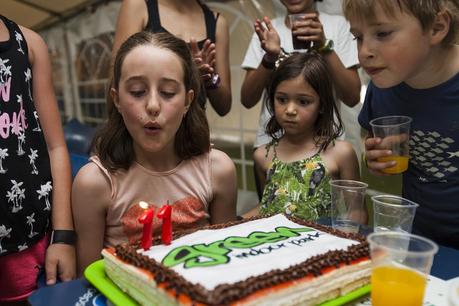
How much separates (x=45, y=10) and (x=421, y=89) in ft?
14.8

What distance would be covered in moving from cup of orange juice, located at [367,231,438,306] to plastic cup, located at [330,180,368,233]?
39cm

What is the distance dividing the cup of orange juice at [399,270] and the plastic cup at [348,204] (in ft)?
1.27

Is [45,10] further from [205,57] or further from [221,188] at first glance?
[221,188]

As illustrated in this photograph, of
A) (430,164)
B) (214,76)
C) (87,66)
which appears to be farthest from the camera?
(87,66)

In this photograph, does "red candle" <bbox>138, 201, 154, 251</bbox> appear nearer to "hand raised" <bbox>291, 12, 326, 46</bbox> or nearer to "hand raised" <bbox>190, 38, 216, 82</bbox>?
"hand raised" <bbox>190, 38, 216, 82</bbox>

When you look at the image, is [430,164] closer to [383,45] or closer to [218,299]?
[383,45]

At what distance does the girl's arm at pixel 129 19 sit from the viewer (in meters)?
1.71

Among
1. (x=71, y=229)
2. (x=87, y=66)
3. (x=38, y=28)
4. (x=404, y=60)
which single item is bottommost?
(x=71, y=229)

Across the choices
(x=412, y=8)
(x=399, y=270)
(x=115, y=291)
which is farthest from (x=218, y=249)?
(x=412, y=8)

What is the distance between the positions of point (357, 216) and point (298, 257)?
428 millimetres

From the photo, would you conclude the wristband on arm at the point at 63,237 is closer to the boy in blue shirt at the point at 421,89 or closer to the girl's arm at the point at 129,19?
the girl's arm at the point at 129,19

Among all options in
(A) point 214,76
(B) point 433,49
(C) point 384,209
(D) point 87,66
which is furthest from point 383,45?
(D) point 87,66

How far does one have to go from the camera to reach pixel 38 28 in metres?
5.41

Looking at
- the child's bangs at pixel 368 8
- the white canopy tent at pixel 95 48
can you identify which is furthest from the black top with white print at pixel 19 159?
the white canopy tent at pixel 95 48
